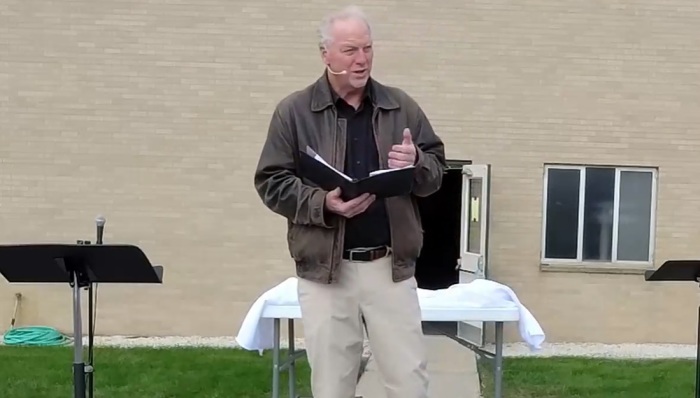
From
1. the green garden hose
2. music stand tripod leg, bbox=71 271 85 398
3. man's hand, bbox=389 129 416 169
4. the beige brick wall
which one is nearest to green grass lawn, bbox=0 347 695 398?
the green garden hose

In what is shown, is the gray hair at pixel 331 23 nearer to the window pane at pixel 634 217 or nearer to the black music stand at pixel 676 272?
the black music stand at pixel 676 272

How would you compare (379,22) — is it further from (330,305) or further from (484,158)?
(330,305)

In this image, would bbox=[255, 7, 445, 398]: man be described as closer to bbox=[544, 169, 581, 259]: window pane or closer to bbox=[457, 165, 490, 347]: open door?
bbox=[457, 165, 490, 347]: open door

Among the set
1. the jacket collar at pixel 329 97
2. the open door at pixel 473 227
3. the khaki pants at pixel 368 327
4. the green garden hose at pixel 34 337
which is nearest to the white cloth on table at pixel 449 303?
the khaki pants at pixel 368 327

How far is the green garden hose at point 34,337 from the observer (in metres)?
9.35

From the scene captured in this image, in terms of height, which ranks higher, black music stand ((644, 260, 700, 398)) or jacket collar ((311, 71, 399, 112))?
jacket collar ((311, 71, 399, 112))

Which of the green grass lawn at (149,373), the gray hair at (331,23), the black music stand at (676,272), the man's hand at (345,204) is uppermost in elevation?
the gray hair at (331,23)

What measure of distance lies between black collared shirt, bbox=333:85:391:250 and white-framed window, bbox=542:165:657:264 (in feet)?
22.2

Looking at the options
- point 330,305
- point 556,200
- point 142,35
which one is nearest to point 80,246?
point 330,305

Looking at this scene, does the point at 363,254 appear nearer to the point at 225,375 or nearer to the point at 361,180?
the point at 361,180

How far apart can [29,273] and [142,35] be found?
6136mm

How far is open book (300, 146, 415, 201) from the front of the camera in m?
3.18

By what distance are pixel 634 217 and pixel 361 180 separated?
761cm

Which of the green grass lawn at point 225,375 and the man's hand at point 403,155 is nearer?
the man's hand at point 403,155
